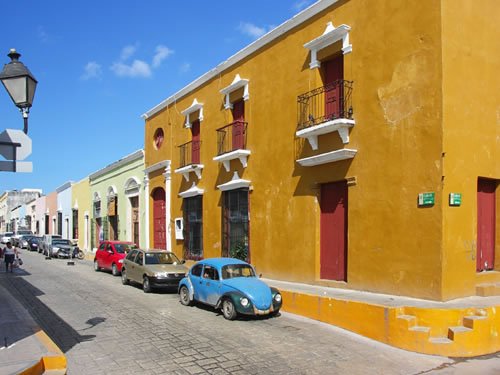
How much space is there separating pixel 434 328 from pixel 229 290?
4.56 m

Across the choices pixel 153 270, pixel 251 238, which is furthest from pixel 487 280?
pixel 153 270

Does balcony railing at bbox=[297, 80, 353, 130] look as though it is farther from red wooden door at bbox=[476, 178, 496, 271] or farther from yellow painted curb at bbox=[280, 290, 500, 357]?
yellow painted curb at bbox=[280, 290, 500, 357]

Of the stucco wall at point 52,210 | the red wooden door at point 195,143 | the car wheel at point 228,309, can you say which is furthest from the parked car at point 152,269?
the stucco wall at point 52,210

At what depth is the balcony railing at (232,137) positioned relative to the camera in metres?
16.2

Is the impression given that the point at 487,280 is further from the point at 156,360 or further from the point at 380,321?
the point at 156,360

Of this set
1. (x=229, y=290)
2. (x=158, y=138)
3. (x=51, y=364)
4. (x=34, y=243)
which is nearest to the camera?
(x=51, y=364)

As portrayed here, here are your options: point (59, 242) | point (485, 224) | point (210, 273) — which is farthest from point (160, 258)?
Answer: point (59, 242)

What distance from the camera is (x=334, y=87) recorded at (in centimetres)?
1251

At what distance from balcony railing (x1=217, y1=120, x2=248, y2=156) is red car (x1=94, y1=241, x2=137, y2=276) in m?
6.49

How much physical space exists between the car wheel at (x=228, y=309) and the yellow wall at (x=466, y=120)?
4.46 m

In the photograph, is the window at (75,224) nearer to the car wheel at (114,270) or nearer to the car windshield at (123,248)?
the car windshield at (123,248)

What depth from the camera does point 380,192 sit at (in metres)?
10.8

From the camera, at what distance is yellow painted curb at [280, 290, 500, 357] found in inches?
320

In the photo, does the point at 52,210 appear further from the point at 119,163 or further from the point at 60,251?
the point at 119,163
